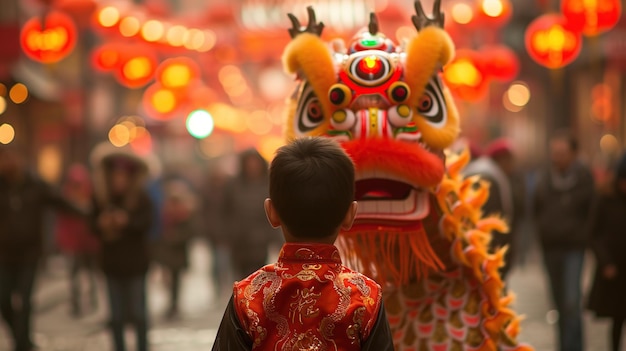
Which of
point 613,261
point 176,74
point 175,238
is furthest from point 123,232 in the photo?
point 176,74

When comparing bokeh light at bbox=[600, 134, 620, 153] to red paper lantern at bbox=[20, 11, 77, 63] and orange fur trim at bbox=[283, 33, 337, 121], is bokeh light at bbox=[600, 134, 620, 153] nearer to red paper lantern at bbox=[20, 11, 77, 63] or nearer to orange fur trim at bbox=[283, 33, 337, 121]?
red paper lantern at bbox=[20, 11, 77, 63]

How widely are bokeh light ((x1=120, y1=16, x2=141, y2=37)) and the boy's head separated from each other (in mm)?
13658

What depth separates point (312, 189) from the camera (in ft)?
11.9

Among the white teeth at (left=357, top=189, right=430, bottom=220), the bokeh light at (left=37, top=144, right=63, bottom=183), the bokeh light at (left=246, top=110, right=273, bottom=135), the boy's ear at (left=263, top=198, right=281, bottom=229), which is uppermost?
the boy's ear at (left=263, top=198, right=281, bottom=229)

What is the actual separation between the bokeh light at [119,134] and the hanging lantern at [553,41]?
19.4 m

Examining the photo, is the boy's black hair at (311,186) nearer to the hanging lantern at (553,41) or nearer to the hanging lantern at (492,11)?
the hanging lantern at (553,41)

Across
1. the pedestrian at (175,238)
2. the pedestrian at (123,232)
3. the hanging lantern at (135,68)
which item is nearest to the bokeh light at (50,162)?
the hanging lantern at (135,68)

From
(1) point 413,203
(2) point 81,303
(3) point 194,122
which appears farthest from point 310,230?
(3) point 194,122

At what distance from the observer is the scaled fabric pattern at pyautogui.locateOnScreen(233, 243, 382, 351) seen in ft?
12.1

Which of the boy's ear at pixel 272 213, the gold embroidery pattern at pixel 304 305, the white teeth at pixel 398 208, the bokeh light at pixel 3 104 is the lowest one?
the gold embroidery pattern at pixel 304 305

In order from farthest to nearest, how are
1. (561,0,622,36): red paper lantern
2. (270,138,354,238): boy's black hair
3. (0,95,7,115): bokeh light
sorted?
1. (0,95,7,115): bokeh light
2. (561,0,622,36): red paper lantern
3. (270,138,354,238): boy's black hair

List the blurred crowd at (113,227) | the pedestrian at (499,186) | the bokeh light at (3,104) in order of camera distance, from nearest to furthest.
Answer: the pedestrian at (499,186) < the blurred crowd at (113,227) < the bokeh light at (3,104)

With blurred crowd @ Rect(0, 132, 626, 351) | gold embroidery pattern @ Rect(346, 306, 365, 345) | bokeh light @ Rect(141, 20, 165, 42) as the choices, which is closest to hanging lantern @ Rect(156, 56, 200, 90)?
bokeh light @ Rect(141, 20, 165, 42)

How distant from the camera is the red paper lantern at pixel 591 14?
1365 cm
